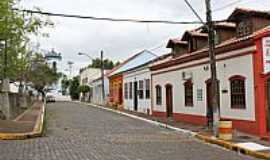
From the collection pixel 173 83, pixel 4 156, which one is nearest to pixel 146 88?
pixel 173 83

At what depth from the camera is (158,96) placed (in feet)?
114

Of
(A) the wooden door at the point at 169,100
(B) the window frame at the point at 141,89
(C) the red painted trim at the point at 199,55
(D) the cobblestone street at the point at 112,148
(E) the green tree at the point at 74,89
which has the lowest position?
(D) the cobblestone street at the point at 112,148

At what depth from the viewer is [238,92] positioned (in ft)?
70.0

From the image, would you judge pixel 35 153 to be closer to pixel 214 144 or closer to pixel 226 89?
pixel 214 144

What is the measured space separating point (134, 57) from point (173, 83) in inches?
1258

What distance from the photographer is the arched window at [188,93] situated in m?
27.6

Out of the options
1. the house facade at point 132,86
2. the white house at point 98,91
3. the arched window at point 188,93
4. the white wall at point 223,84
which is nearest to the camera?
the white wall at point 223,84

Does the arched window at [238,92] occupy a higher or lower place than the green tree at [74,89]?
lower

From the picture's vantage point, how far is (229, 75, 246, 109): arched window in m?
20.8

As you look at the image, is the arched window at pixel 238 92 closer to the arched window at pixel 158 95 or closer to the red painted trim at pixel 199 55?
the red painted trim at pixel 199 55

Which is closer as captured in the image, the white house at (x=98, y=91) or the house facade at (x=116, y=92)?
the house facade at (x=116, y=92)

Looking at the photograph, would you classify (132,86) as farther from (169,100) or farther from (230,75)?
(230,75)

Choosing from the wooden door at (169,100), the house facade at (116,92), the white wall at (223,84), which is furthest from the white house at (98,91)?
the white wall at (223,84)

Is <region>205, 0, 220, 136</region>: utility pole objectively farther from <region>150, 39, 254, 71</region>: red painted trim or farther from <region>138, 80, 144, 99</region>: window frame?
<region>138, 80, 144, 99</region>: window frame
